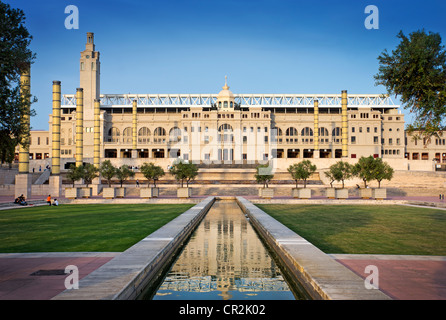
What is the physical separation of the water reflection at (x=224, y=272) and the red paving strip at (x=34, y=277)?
2.00 metres

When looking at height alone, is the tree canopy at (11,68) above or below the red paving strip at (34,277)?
above

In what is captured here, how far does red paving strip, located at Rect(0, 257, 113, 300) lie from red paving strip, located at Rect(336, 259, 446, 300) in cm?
638

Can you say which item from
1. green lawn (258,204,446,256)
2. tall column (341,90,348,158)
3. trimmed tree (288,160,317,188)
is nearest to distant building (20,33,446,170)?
tall column (341,90,348,158)

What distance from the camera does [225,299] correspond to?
736 cm

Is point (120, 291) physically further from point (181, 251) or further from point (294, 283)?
point (181, 251)

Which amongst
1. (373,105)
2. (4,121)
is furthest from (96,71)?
(4,121)

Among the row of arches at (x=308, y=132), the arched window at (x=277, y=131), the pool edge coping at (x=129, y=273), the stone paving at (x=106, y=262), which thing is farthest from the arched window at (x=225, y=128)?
the stone paving at (x=106, y=262)

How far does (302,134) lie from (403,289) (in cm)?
9667

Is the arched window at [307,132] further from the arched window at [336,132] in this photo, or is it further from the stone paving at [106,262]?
the stone paving at [106,262]

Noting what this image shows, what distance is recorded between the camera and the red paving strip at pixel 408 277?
7.06 meters

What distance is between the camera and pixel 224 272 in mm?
9398

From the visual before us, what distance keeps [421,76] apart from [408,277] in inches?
384
